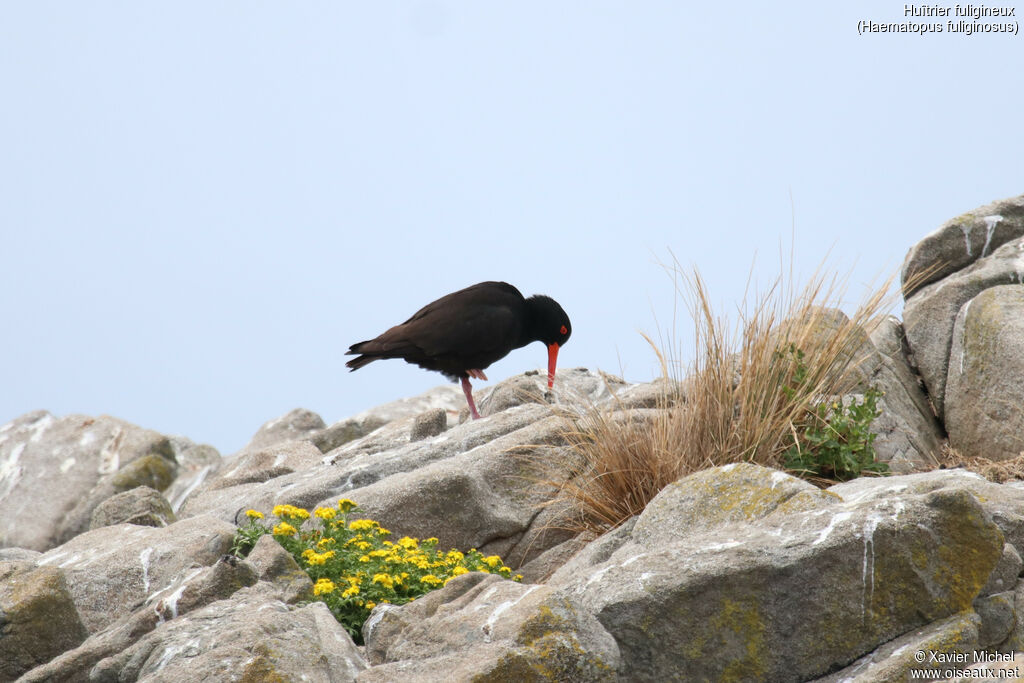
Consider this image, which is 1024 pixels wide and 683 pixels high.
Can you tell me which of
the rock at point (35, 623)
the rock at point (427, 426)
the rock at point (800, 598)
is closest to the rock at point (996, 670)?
the rock at point (800, 598)

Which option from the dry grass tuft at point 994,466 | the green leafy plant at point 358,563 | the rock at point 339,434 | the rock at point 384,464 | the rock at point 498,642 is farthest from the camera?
the rock at point 339,434

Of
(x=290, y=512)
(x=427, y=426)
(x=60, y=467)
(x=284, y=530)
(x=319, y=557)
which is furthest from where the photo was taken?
(x=60, y=467)

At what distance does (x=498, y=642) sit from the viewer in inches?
147

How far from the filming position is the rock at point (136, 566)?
589cm

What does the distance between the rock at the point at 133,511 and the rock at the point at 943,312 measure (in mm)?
6820

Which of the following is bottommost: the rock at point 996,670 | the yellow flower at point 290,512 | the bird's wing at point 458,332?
the rock at point 996,670

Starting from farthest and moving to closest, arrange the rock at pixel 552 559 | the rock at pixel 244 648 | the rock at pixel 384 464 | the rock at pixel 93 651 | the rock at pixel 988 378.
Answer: the rock at pixel 988 378 < the rock at pixel 384 464 < the rock at pixel 552 559 < the rock at pixel 93 651 < the rock at pixel 244 648

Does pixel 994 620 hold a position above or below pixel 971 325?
below

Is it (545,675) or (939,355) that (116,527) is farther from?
(939,355)

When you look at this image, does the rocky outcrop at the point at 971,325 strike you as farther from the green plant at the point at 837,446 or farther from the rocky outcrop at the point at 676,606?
the rocky outcrop at the point at 676,606

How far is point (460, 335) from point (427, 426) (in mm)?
1349

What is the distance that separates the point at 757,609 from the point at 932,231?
6.38 meters

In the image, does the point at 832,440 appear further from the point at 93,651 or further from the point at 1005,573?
the point at 93,651

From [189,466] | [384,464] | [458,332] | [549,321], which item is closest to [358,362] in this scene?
[458,332]
